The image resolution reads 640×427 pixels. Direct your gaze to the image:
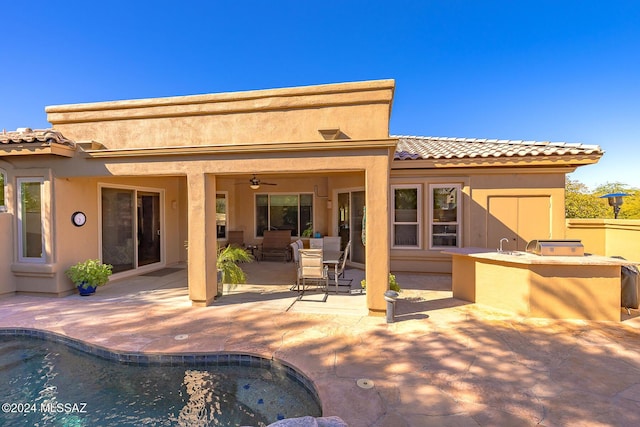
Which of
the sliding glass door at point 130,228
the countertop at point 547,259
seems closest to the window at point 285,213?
the sliding glass door at point 130,228

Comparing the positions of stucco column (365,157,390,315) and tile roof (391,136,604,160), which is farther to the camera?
tile roof (391,136,604,160)

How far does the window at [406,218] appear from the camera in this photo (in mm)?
9602

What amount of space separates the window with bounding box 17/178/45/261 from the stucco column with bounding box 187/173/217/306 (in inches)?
159

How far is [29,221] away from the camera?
7.16 metres

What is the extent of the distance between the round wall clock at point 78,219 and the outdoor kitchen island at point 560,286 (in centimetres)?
980

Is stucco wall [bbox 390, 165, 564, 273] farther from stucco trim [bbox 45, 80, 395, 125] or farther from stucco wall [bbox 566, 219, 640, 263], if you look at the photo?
stucco trim [bbox 45, 80, 395, 125]

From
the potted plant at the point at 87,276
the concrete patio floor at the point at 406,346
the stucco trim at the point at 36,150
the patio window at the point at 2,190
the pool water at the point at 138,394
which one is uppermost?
the stucco trim at the point at 36,150

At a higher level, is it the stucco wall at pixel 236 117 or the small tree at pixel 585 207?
the stucco wall at pixel 236 117

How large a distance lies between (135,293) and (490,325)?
8.10 meters

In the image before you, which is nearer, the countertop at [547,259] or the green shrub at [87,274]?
the countertop at [547,259]

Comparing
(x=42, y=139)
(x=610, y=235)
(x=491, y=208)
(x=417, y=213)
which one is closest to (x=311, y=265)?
(x=417, y=213)

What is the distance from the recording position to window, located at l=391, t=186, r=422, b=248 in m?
9.60

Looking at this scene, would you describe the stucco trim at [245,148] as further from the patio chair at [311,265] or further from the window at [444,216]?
the window at [444,216]

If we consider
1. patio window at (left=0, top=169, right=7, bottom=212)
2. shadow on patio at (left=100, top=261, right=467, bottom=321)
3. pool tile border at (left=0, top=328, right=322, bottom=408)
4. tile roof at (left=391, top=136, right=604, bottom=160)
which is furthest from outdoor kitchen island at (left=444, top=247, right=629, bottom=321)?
patio window at (left=0, top=169, right=7, bottom=212)
